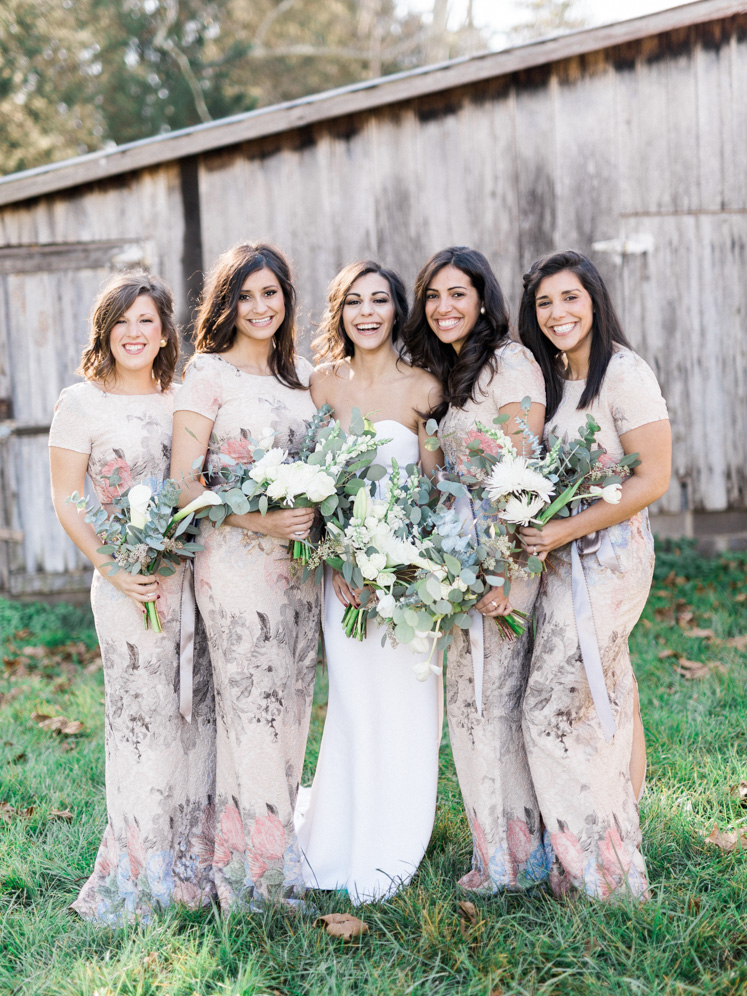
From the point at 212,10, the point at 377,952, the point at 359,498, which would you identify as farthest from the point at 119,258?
the point at 212,10

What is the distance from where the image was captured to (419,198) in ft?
22.7

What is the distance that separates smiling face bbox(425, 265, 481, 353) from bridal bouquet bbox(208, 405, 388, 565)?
0.53 meters

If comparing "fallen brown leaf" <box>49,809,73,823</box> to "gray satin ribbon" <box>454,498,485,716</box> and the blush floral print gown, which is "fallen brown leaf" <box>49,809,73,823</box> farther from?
"gray satin ribbon" <box>454,498,485,716</box>

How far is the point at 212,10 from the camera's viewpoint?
1830cm

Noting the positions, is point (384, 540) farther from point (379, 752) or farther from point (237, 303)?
point (237, 303)

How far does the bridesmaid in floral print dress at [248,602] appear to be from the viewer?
10.2ft

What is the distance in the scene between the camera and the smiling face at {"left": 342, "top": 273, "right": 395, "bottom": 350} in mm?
3361

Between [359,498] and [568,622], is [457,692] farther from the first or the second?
[359,498]

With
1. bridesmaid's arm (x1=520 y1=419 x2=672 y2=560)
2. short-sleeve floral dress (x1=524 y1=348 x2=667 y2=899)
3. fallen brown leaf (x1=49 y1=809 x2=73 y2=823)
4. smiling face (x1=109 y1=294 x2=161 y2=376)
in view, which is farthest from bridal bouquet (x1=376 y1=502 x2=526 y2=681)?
fallen brown leaf (x1=49 y1=809 x2=73 y2=823)

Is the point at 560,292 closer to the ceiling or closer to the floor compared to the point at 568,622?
closer to the ceiling

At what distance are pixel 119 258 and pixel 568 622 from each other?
17.6ft

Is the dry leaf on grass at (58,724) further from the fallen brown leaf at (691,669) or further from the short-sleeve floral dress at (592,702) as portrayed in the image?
the fallen brown leaf at (691,669)

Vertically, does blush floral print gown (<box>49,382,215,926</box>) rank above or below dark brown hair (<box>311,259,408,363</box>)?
below

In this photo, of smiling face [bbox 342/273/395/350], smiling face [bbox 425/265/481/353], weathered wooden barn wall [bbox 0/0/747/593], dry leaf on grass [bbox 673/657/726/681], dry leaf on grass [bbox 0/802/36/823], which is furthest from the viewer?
weathered wooden barn wall [bbox 0/0/747/593]
